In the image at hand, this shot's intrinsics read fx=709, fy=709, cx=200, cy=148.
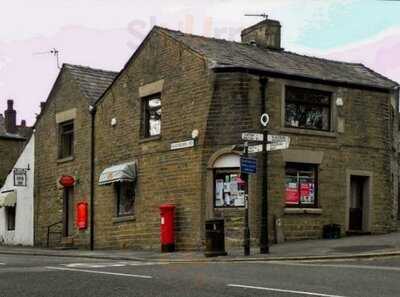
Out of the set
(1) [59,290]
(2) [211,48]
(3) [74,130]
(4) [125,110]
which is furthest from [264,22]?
(1) [59,290]

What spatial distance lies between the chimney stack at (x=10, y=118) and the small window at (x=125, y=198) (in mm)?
25455

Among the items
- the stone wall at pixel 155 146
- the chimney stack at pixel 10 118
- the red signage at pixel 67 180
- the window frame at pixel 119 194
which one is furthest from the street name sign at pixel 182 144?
the chimney stack at pixel 10 118

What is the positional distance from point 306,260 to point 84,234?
577 inches

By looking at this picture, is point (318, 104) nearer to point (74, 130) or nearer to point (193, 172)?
point (193, 172)

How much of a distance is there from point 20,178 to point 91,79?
6.43 meters

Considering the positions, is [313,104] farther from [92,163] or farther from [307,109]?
[92,163]

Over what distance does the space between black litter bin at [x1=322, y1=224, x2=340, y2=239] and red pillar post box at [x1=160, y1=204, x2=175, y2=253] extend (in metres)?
5.24

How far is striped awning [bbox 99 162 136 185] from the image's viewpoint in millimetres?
26484

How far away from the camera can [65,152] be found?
3219 centimetres

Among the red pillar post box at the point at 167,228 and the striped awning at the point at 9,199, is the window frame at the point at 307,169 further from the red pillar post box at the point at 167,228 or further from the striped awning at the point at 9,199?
the striped awning at the point at 9,199

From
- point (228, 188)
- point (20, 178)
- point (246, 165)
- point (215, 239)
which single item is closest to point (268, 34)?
point (228, 188)

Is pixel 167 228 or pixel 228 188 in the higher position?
pixel 228 188

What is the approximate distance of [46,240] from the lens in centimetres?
3272

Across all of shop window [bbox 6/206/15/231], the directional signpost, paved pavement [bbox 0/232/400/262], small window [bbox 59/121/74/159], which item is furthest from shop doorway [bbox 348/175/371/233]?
shop window [bbox 6/206/15/231]
